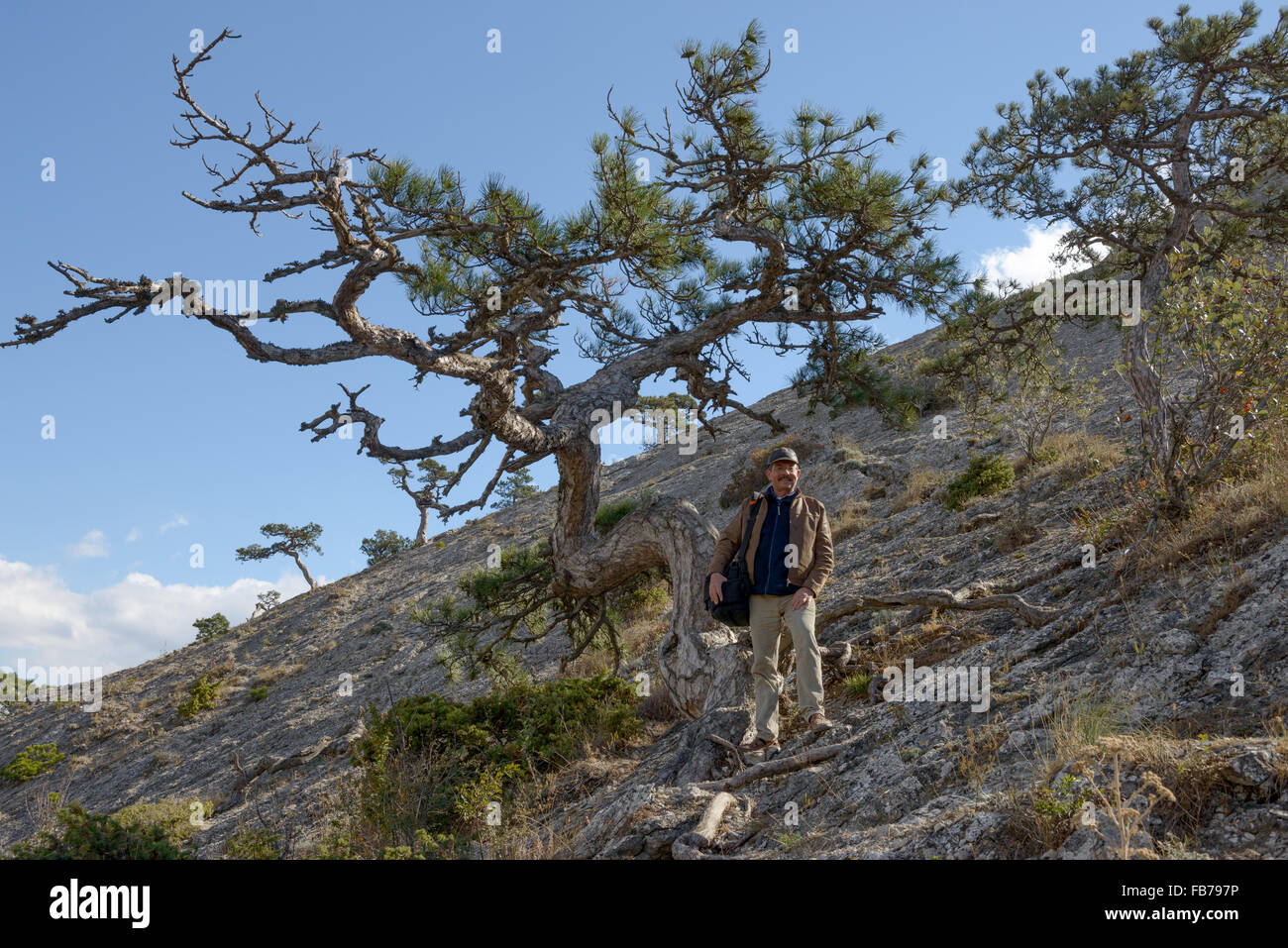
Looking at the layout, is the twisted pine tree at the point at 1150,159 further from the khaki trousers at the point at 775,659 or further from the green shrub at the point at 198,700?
the green shrub at the point at 198,700

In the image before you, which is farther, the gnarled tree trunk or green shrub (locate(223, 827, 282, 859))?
the gnarled tree trunk

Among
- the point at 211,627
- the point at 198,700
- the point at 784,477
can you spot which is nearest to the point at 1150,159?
the point at 784,477

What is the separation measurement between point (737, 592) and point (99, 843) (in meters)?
4.66

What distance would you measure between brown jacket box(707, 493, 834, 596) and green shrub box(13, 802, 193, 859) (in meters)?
4.36

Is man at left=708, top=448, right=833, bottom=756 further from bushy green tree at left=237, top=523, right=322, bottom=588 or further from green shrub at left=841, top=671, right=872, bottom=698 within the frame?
bushy green tree at left=237, top=523, right=322, bottom=588

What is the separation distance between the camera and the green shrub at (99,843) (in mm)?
5273

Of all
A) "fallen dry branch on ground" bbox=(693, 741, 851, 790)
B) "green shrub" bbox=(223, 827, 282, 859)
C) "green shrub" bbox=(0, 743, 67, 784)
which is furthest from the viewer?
"green shrub" bbox=(0, 743, 67, 784)

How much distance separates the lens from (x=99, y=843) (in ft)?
17.5

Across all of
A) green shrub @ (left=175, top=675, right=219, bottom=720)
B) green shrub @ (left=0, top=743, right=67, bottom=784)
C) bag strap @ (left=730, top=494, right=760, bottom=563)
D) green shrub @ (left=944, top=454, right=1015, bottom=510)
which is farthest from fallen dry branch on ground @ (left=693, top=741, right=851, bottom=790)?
green shrub @ (left=0, top=743, right=67, bottom=784)

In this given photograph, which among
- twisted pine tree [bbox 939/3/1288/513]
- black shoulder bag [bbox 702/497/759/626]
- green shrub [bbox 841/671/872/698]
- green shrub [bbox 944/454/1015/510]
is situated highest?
twisted pine tree [bbox 939/3/1288/513]

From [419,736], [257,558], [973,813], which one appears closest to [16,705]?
[257,558]

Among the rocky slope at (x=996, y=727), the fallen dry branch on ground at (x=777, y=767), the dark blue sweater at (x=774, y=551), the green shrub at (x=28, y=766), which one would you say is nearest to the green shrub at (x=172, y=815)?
the rocky slope at (x=996, y=727)

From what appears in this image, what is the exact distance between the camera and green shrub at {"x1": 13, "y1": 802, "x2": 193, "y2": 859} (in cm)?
527
